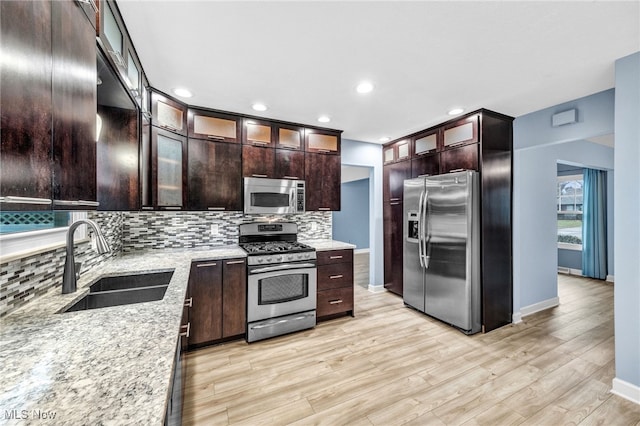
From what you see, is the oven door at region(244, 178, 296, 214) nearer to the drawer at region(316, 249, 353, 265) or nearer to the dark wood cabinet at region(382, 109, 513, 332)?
the drawer at region(316, 249, 353, 265)

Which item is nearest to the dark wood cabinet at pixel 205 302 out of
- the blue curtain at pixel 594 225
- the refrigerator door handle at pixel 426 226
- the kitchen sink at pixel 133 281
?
the kitchen sink at pixel 133 281

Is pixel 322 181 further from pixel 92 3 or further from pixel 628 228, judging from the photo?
pixel 628 228

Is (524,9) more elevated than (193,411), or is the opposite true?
(524,9)

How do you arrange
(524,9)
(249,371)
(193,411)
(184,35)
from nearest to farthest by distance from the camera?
1. (524,9)
2. (184,35)
3. (193,411)
4. (249,371)

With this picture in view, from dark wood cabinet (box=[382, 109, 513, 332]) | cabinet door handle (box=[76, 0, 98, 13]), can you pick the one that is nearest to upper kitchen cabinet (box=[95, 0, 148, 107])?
cabinet door handle (box=[76, 0, 98, 13])

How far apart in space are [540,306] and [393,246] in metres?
2.11

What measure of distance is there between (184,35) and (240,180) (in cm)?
165

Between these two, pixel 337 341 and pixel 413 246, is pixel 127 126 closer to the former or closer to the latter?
pixel 337 341

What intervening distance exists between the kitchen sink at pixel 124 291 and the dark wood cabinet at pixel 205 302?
0.54 meters

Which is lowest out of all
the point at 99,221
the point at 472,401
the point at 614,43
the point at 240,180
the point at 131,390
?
the point at 472,401

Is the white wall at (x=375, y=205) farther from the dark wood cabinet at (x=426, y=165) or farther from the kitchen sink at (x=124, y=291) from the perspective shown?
the kitchen sink at (x=124, y=291)

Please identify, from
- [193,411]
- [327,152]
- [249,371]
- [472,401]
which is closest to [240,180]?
[327,152]

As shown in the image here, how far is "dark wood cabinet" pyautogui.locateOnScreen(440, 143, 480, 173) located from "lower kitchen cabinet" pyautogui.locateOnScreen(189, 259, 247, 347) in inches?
107

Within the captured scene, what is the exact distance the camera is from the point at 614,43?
178cm
